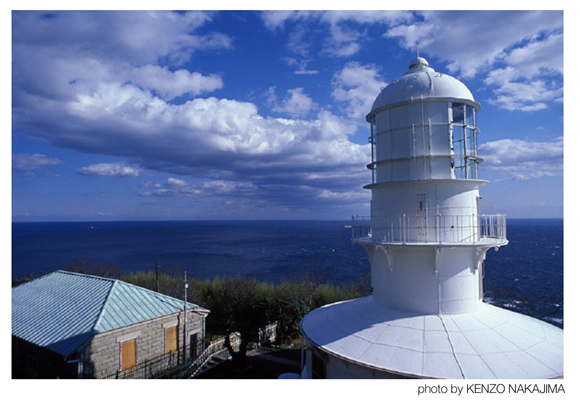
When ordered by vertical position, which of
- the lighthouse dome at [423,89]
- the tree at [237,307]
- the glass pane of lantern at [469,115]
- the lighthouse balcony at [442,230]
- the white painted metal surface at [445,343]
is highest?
the lighthouse dome at [423,89]

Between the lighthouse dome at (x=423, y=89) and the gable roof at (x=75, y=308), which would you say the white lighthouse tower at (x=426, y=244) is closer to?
the lighthouse dome at (x=423, y=89)

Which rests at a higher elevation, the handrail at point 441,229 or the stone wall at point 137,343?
the handrail at point 441,229

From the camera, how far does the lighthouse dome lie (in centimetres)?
851

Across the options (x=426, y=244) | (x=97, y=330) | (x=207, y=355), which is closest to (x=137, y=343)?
(x=97, y=330)

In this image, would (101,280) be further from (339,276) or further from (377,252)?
(339,276)

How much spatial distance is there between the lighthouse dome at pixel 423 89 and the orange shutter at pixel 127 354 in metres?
12.6

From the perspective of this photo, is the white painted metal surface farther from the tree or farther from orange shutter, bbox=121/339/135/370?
the tree

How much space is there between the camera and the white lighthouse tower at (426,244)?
7.70 metres

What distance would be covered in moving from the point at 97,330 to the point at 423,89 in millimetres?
13418

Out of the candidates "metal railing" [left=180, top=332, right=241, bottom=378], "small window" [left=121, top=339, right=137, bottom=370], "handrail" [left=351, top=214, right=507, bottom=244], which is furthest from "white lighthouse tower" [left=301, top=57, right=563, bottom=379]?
"small window" [left=121, top=339, right=137, bottom=370]

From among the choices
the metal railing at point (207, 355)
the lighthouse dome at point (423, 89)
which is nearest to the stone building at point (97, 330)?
the metal railing at point (207, 355)

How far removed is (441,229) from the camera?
27.1ft

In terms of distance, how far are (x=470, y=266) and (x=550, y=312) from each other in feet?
102

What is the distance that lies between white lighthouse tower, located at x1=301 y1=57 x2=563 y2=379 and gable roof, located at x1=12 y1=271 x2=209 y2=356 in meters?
8.18
